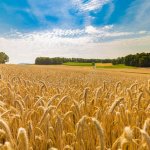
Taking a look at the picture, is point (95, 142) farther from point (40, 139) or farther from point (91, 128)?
point (40, 139)

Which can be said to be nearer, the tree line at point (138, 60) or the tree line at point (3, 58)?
the tree line at point (138, 60)

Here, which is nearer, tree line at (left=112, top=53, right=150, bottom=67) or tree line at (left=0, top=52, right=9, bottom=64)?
tree line at (left=112, top=53, right=150, bottom=67)

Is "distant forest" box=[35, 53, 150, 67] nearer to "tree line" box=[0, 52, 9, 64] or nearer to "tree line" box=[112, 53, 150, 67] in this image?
"tree line" box=[112, 53, 150, 67]

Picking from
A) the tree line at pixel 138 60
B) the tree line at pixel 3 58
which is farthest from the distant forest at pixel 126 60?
the tree line at pixel 3 58

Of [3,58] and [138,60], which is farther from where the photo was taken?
[3,58]

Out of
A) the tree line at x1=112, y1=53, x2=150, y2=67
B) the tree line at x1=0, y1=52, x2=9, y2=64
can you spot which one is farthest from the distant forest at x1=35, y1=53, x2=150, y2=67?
→ the tree line at x1=0, y1=52, x2=9, y2=64

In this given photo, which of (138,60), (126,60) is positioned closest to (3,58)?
(126,60)

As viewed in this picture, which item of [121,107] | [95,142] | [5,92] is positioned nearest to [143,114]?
[121,107]

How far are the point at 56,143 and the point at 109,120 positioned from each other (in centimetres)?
73

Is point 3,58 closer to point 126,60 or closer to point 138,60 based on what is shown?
point 126,60

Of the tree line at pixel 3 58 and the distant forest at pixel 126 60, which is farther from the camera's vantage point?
the tree line at pixel 3 58

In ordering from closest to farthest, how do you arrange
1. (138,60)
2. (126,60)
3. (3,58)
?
(138,60) → (126,60) → (3,58)

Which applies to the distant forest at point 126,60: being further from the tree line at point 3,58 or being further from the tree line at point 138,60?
the tree line at point 3,58

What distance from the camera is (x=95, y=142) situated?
274 centimetres
